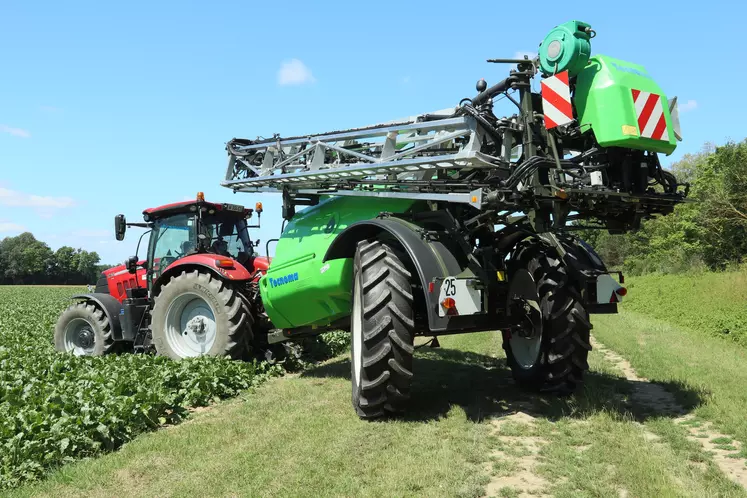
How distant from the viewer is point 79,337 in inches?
424

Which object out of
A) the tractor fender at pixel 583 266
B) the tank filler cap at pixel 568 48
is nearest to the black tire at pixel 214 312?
the tractor fender at pixel 583 266

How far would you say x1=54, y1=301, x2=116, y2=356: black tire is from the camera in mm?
10203

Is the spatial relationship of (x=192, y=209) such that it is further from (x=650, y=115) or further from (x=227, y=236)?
(x=650, y=115)

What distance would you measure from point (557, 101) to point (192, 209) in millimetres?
6312

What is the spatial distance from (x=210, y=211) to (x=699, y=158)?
195 ft

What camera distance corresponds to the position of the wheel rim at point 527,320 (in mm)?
6930

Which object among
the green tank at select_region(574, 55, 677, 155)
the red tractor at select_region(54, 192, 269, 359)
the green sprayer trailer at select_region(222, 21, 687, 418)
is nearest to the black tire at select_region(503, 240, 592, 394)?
the green sprayer trailer at select_region(222, 21, 687, 418)

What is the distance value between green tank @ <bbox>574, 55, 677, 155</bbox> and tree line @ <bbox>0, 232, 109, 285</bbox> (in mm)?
83703

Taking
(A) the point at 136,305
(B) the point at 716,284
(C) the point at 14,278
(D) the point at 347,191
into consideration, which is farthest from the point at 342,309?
(C) the point at 14,278

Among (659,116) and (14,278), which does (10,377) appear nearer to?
(659,116)

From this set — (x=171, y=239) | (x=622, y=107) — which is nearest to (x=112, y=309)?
(x=171, y=239)

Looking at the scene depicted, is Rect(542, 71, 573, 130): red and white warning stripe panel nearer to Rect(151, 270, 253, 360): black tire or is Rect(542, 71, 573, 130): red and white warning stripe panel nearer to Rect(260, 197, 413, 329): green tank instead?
Rect(260, 197, 413, 329): green tank

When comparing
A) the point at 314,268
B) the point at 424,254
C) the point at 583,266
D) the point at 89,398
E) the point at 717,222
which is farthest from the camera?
the point at 717,222

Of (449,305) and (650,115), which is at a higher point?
(650,115)
